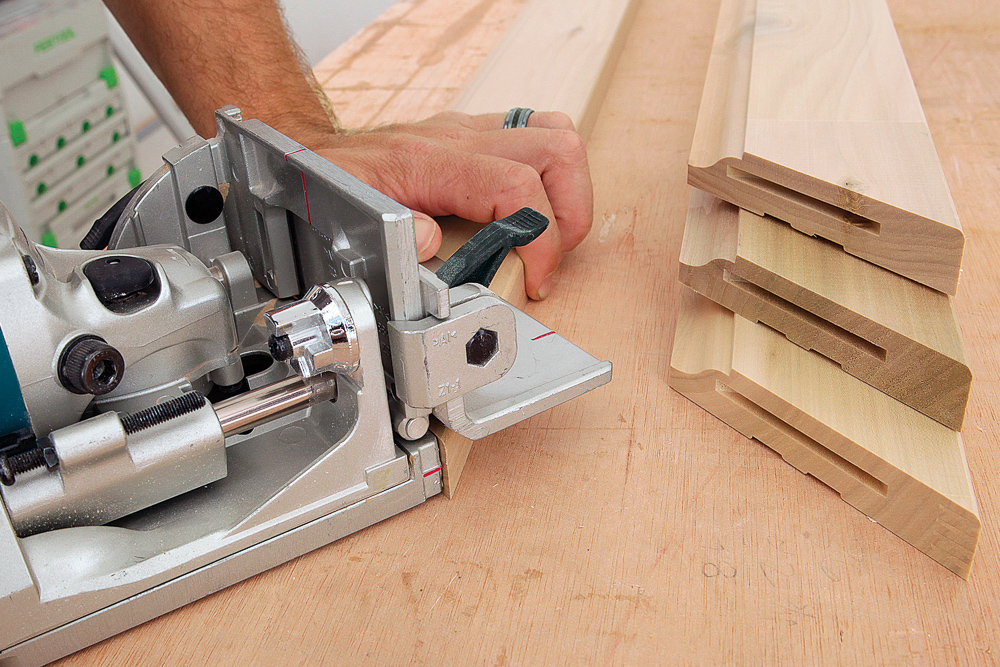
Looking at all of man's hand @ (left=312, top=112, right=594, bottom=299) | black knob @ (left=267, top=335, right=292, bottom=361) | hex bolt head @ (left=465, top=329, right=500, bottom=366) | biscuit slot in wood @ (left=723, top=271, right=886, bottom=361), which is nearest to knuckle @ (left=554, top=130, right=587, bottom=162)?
man's hand @ (left=312, top=112, right=594, bottom=299)

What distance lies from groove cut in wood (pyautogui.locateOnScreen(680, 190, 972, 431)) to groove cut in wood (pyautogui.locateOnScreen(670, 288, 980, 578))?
0.02 meters

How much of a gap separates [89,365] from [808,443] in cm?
72

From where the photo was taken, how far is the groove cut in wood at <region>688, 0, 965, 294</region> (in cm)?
92

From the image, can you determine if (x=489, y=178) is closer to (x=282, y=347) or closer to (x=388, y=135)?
(x=388, y=135)

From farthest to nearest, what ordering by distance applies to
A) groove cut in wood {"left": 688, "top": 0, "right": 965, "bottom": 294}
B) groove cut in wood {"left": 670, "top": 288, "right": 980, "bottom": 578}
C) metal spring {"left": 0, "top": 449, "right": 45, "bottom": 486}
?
groove cut in wood {"left": 688, "top": 0, "right": 965, "bottom": 294}
groove cut in wood {"left": 670, "top": 288, "right": 980, "bottom": 578}
metal spring {"left": 0, "top": 449, "right": 45, "bottom": 486}

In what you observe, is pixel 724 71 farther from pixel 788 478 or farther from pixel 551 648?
pixel 551 648

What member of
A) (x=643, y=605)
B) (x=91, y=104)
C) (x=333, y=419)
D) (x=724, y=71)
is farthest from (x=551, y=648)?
(x=91, y=104)

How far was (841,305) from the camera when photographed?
912 mm

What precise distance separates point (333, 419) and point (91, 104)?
214 cm

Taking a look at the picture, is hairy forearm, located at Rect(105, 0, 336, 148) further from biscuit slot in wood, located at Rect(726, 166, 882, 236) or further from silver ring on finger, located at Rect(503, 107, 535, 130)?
biscuit slot in wood, located at Rect(726, 166, 882, 236)

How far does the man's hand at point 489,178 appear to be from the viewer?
3.79 feet

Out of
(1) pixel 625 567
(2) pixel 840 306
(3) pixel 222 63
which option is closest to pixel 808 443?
(2) pixel 840 306

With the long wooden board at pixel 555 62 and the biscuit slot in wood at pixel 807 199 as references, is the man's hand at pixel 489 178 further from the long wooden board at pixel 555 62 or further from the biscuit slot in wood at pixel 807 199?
the biscuit slot in wood at pixel 807 199

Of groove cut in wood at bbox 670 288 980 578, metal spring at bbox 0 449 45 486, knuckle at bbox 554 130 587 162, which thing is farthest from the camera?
knuckle at bbox 554 130 587 162
